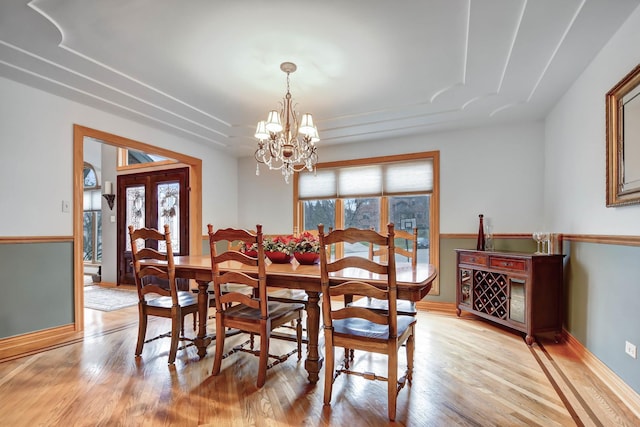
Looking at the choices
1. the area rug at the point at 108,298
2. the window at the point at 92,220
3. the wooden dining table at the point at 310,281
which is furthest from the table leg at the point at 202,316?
the window at the point at 92,220

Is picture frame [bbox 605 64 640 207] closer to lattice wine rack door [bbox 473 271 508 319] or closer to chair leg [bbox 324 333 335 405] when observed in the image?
lattice wine rack door [bbox 473 271 508 319]

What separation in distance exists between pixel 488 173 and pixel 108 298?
564cm

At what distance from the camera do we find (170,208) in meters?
5.35

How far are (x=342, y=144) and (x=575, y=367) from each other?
3.70 metres

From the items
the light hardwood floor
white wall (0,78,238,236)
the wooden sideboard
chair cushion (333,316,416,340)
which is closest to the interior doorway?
white wall (0,78,238,236)

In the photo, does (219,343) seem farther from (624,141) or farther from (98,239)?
(98,239)

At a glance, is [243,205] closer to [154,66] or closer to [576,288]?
[154,66]

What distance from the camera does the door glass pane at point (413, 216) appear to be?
4.46 meters

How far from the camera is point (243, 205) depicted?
225 inches

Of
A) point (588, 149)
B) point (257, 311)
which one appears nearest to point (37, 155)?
point (257, 311)

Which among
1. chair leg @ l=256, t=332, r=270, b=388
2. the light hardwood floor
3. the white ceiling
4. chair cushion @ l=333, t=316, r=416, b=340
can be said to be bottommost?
the light hardwood floor

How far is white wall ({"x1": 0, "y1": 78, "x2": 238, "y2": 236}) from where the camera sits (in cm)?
286

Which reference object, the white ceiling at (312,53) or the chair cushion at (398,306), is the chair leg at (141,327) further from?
the white ceiling at (312,53)

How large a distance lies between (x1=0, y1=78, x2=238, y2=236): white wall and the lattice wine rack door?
4.34 m
